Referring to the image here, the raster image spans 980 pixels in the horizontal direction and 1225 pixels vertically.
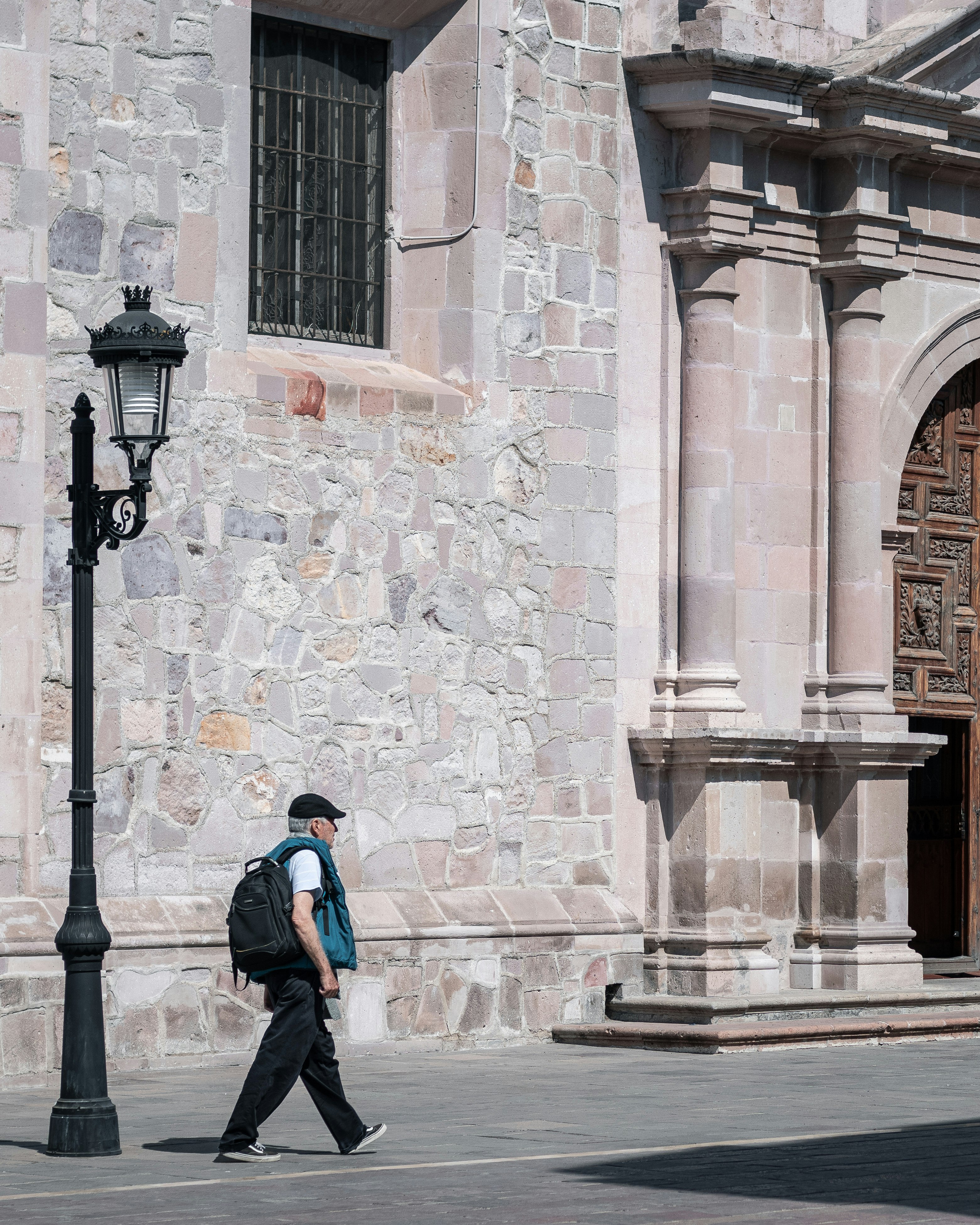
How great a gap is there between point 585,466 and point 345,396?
80.6 inches

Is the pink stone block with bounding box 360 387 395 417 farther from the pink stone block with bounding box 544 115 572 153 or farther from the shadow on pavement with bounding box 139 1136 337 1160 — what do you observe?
the shadow on pavement with bounding box 139 1136 337 1160

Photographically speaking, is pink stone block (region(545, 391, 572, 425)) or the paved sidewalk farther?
pink stone block (region(545, 391, 572, 425))

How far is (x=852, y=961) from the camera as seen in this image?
1803 centimetres

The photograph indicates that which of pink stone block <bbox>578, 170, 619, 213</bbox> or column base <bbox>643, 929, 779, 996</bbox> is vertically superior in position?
pink stone block <bbox>578, 170, 619, 213</bbox>

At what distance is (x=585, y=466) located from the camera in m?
17.4

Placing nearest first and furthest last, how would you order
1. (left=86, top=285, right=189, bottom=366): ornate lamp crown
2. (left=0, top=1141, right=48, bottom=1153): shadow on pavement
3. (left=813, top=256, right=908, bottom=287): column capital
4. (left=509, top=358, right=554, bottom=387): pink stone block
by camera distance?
(left=0, top=1141, right=48, bottom=1153): shadow on pavement < (left=86, top=285, right=189, bottom=366): ornate lamp crown < (left=509, top=358, right=554, bottom=387): pink stone block < (left=813, top=256, right=908, bottom=287): column capital

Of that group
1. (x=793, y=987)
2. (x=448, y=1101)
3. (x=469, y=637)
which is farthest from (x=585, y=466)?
(x=448, y=1101)

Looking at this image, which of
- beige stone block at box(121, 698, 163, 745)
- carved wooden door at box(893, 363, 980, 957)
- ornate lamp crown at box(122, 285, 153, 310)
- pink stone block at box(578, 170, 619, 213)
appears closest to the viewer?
ornate lamp crown at box(122, 285, 153, 310)

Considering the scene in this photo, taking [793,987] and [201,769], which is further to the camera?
[793,987]

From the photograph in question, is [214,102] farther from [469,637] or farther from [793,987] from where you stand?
[793,987]

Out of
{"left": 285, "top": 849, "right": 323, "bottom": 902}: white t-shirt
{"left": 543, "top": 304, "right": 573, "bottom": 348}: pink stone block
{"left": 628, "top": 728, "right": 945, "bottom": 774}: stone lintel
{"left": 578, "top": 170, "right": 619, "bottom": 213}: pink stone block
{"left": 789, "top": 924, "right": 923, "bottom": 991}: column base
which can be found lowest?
{"left": 789, "top": 924, "right": 923, "bottom": 991}: column base

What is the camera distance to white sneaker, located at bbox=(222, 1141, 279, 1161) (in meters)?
10.9

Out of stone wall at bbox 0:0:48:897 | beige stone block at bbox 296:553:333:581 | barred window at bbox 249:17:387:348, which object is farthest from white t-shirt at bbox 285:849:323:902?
barred window at bbox 249:17:387:348

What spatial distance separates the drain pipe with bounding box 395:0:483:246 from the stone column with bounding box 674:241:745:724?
167 cm
